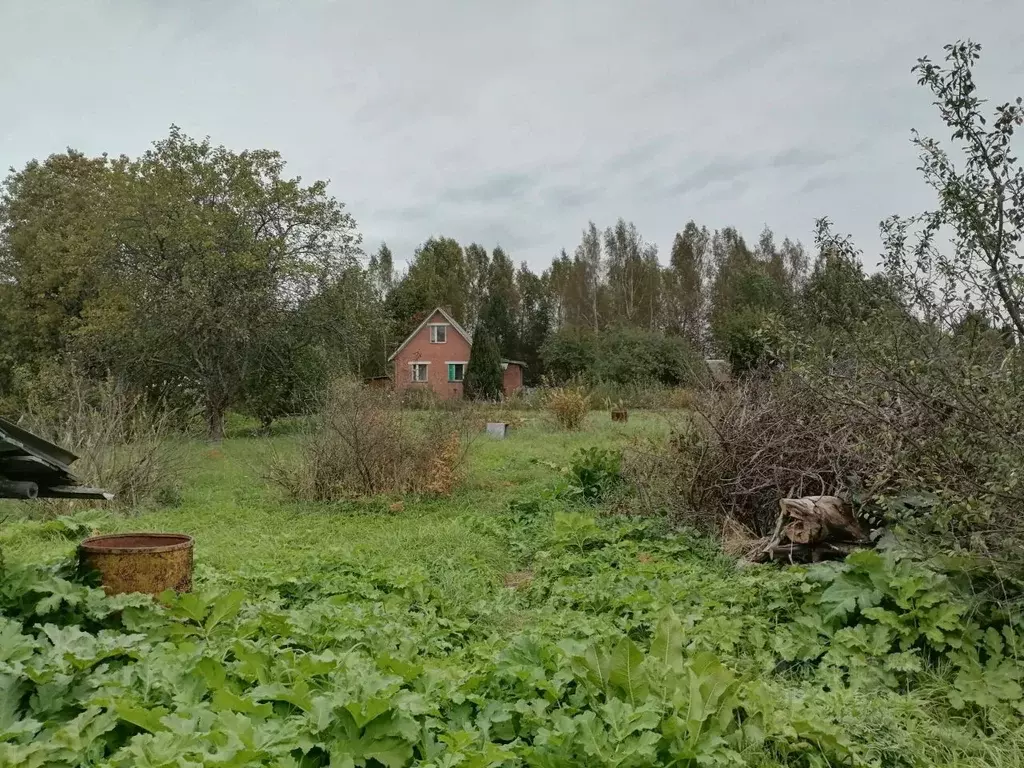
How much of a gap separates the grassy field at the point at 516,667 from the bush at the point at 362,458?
11.2 feet

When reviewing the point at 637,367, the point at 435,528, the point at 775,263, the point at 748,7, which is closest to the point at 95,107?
the point at 435,528

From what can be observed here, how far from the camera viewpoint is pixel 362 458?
9211 millimetres

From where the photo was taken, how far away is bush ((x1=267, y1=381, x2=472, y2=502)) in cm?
917

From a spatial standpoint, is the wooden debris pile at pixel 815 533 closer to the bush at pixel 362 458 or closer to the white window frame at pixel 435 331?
the bush at pixel 362 458

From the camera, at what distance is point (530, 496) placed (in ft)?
29.2

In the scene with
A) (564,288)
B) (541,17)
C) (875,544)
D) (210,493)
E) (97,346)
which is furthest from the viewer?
(564,288)

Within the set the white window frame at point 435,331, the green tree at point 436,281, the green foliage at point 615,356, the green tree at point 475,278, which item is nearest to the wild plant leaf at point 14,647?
the green foliage at point 615,356

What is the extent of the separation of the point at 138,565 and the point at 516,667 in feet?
8.27

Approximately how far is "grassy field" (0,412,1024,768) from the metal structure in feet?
1.58

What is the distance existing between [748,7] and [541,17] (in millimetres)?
2496

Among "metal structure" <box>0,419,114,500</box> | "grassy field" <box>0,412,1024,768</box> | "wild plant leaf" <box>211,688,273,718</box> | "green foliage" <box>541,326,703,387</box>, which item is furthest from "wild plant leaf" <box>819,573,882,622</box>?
"green foliage" <box>541,326,703,387</box>

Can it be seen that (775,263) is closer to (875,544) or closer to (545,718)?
(875,544)

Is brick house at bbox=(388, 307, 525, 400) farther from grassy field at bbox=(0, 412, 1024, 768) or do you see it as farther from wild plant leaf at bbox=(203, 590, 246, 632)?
wild plant leaf at bbox=(203, 590, 246, 632)

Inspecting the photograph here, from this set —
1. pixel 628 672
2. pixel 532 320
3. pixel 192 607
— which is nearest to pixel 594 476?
pixel 192 607
